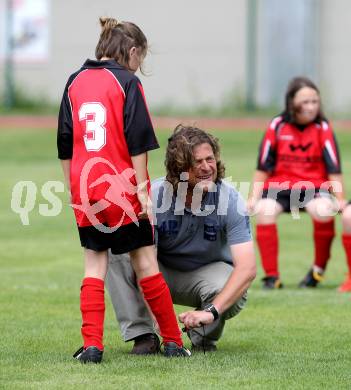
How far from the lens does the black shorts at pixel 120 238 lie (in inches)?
206

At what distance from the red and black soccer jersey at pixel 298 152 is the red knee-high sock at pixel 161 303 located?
3.27 meters

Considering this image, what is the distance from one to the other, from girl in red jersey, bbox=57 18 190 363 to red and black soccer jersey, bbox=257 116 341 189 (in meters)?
3.30

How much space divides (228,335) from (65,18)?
23.9 m

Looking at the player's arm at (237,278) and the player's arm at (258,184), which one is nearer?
the player's arm at (237,278)

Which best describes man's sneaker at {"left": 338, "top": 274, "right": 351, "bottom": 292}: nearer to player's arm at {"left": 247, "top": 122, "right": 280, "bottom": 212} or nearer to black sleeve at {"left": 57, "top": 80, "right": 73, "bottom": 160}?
player's arm at {"left": 247, "top": 122, "right": 280, "bottom": 212}

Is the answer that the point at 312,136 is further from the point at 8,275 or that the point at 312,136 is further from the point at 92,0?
the point at 92,0

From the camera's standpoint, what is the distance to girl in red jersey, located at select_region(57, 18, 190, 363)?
5.12m

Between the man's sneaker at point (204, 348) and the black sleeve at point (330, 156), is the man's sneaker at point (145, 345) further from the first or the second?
the black sleeve at point (330, 156)

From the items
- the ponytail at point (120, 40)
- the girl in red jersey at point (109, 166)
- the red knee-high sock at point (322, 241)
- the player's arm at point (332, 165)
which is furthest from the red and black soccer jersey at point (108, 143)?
the red knee-high sock at point (322, 241)

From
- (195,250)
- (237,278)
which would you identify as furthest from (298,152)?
(237,278)

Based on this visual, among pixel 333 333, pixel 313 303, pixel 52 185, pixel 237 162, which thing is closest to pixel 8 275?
pixel 313 303

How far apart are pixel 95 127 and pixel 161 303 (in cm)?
89

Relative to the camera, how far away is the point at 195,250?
18.6ft

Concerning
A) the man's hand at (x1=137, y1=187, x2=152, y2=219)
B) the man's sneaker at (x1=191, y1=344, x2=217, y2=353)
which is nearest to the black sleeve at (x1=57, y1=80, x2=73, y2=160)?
the man's hand at (x1=137, y1=187, x2=152, y2=219)
